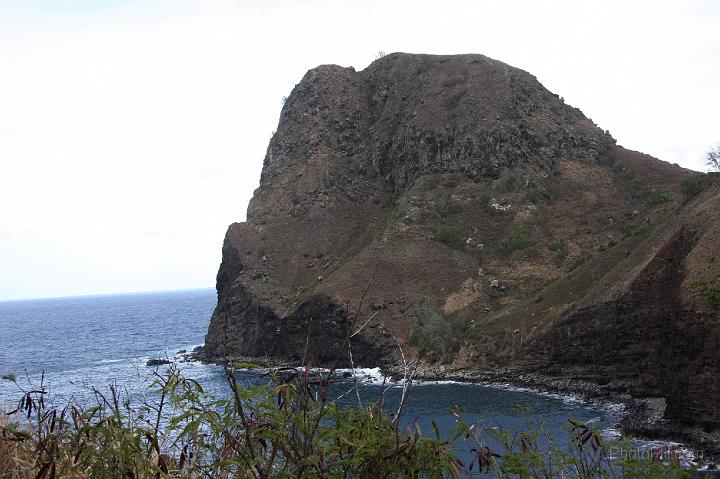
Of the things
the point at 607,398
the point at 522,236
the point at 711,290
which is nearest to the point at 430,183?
the point at 522,236

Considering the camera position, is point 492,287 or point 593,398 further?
point 492,287

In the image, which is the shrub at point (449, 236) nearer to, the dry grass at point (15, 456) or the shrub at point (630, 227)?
the shrub at point (630, 227)

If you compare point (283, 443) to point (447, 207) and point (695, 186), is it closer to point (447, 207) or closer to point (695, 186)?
point (695, 186)

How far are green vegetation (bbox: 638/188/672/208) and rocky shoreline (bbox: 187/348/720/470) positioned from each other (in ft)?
109

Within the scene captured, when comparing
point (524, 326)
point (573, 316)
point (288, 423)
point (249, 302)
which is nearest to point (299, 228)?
point (249, 302)

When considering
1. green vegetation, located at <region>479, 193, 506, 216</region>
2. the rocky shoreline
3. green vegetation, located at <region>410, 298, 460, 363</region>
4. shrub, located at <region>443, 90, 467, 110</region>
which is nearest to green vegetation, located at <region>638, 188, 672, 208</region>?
green vegetation, located at <region>479, 193, 506, 216</region>

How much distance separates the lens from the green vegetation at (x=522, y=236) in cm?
6926

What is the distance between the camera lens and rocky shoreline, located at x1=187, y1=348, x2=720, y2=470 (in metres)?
30.2

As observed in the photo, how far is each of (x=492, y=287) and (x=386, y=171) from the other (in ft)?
108

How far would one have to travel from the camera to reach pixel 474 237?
73.3m

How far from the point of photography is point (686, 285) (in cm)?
3691

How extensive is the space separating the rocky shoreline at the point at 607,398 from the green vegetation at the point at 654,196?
109 feet

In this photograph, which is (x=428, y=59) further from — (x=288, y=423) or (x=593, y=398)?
(x=288, y=423)

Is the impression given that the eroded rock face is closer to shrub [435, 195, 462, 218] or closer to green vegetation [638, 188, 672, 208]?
shrub [435, 195, 462, 218]
